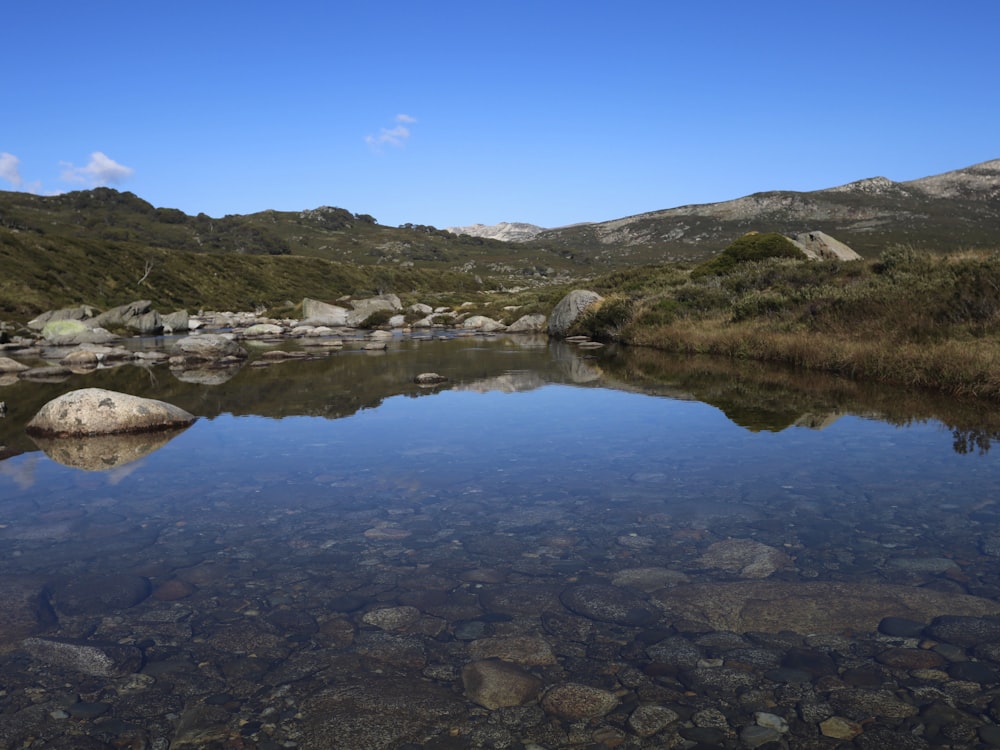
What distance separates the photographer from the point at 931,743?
337 cm

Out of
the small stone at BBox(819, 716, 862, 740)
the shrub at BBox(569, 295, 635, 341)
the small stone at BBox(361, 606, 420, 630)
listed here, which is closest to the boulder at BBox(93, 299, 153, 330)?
the shrub at BBox(569, 295, 635, 341)

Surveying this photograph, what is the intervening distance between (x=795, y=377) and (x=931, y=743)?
50.2 ft

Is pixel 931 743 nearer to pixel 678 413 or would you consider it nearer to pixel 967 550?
pixel 967 550

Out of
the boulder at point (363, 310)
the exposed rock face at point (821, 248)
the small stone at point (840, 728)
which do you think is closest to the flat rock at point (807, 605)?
the small stone at point (840, 728)

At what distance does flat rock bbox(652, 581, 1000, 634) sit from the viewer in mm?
4742

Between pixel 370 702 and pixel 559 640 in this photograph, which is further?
pixel 559 640

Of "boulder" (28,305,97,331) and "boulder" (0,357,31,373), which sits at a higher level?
"boulder" (28,305,97,331)

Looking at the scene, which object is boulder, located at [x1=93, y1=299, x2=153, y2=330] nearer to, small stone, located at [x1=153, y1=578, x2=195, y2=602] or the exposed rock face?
the exposed rock face

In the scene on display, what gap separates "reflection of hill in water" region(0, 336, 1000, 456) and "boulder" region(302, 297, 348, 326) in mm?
A: 24618

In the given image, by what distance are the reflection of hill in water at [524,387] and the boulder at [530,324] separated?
51.3 ft

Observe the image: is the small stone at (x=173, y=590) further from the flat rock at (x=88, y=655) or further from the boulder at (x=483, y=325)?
the boulder at (x=483, y=325)

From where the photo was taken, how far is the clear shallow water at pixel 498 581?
12.4 ft

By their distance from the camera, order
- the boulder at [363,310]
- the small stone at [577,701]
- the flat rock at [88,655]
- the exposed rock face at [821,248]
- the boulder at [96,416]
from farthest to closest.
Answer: the boulder at [363,310], the exposed rock face at [821,248], the boulder at [96,416], the flat rock at [88,655], the small stone at [577,701]

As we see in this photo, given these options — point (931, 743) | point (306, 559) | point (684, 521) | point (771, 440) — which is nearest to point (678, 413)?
point (771, 440)
